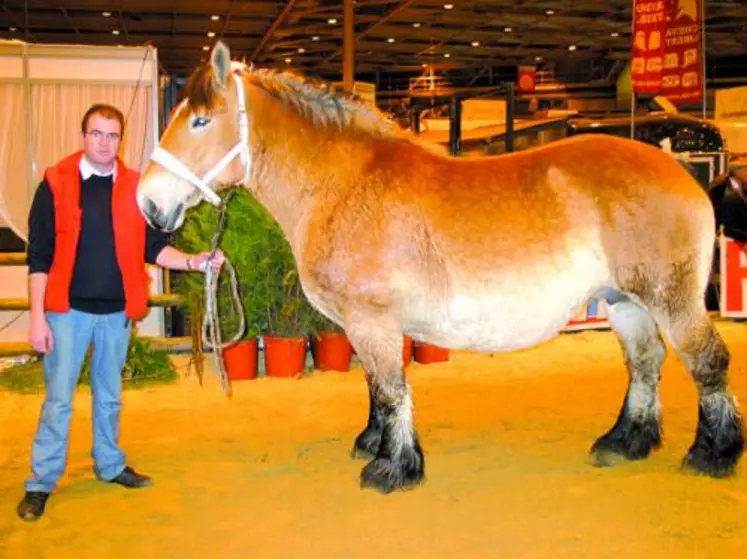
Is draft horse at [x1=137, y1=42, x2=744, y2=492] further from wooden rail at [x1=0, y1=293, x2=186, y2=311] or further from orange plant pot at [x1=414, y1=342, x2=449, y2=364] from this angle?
wooden rail at [x1=0, y1=293, x2=186, y2=311]

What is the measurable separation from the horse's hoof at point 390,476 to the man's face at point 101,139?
1.99 m

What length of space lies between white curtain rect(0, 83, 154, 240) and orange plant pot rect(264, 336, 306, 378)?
7.24 ft

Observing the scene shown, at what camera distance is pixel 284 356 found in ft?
Answer: 21.3

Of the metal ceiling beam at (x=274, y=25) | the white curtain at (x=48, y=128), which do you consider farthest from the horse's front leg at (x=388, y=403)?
the metal ceiling beam at (x=274, y=25)

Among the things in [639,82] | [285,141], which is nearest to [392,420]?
[285,141]

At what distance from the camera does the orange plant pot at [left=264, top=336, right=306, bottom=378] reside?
Result: 256 inches

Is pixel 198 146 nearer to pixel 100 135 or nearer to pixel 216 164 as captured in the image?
pixel 216 164

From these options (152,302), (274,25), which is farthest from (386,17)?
(152,302)

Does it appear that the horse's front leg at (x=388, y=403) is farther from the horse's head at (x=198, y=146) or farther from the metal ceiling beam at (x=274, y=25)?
the metal ceiling beam at (x=274, y=25)

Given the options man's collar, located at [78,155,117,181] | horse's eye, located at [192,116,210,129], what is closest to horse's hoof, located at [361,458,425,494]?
horse's eye, located at [192,116,210,129]

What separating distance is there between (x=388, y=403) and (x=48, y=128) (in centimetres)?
481

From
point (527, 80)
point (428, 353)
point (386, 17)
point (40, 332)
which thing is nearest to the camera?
point (40, 332)

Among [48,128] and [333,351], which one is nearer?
[333,351]

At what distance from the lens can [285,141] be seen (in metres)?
3.73
